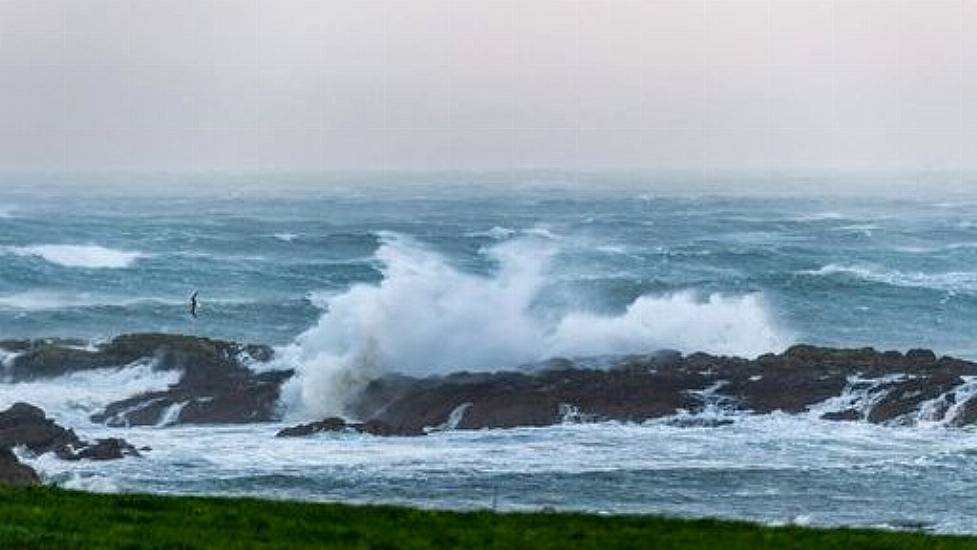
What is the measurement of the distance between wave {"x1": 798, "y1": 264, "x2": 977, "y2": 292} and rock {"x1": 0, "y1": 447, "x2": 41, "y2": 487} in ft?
161

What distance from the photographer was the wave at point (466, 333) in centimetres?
4094

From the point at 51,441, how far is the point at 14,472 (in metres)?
5.11

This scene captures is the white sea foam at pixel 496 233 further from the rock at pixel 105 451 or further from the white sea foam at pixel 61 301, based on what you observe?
the rock at pixel 105 451

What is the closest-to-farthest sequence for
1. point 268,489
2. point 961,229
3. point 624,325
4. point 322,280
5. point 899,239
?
1. point 268,489
2. point 624,325
3. point 322,280
4. point 899,239
5. point 961,229

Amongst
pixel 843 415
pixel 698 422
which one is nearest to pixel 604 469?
pixel 698 422

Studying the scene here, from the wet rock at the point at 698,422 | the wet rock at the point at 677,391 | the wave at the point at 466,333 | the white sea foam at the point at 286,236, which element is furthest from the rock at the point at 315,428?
the white sea foam at the point at 286,236

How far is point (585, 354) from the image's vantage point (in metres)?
46.3

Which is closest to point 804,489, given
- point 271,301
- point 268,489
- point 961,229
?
point 268,489

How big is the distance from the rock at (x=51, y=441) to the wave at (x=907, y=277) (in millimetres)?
45446

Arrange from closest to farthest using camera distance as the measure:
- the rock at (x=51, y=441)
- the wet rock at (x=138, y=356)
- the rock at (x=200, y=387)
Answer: the rock at (x=51, y=441), the rock at (x=200, y=387), the wet rock at (x=138, y=356)

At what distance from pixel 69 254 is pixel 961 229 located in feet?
190

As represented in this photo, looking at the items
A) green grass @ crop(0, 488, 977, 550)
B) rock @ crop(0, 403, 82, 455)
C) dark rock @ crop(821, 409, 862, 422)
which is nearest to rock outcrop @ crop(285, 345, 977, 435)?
dark rock @ crop(821, 409, 862, 422)

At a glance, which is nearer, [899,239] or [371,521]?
[371,521]

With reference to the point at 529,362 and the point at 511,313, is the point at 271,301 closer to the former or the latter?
the point at 511,313
